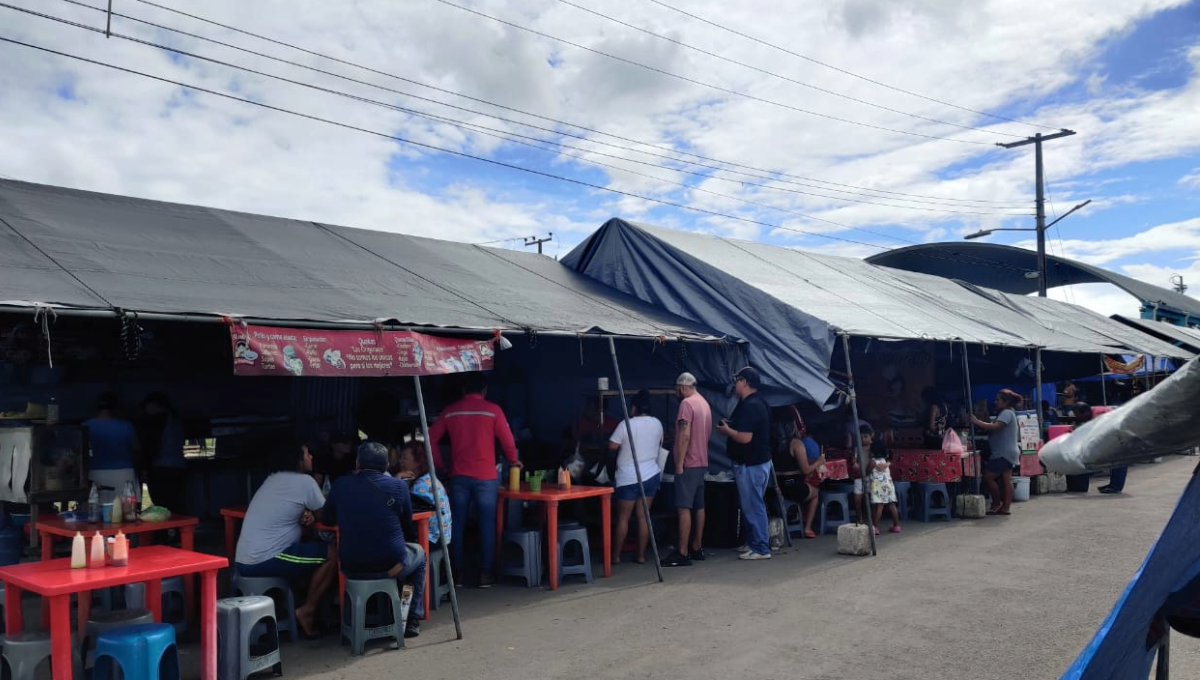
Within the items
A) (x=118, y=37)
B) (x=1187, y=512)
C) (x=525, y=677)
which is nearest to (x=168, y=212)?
(x=118, y=37)

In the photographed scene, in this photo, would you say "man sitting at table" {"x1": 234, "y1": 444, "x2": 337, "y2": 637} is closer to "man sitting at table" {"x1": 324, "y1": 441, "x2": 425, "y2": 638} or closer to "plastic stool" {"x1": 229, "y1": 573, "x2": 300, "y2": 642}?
"plastic stool" {"x1": 229, "y1": 573, "x2": 300, "y2": 642}

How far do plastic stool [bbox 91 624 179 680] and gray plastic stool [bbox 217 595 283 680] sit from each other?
1.56ft

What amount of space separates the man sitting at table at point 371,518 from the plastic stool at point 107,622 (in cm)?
125

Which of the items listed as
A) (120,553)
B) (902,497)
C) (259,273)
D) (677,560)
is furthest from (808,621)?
(902,497)

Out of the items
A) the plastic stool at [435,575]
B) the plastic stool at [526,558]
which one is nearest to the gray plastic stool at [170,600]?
the plastic stool at [435,575]

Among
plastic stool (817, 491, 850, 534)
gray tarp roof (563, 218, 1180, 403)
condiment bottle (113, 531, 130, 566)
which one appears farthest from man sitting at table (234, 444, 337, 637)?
plastic stool (817, 491, 850, 534)

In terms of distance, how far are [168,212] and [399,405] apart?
435 centimetres

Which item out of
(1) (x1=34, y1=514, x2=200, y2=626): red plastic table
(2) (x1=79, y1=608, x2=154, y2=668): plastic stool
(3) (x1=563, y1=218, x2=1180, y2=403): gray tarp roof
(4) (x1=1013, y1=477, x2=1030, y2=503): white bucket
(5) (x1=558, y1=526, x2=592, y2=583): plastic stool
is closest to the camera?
(2) (x1=79, y1=608, x2=154, y2=668): plastic stool

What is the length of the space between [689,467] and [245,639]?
15.6 ft

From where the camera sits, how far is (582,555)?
26.6 ft

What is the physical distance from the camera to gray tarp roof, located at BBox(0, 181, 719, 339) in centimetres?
595

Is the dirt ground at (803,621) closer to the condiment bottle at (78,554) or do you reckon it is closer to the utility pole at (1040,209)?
the condiment bottle at (78,554)

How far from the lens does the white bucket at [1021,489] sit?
12922 millimetres

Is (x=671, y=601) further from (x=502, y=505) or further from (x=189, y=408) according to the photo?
(x=189, y=408)
